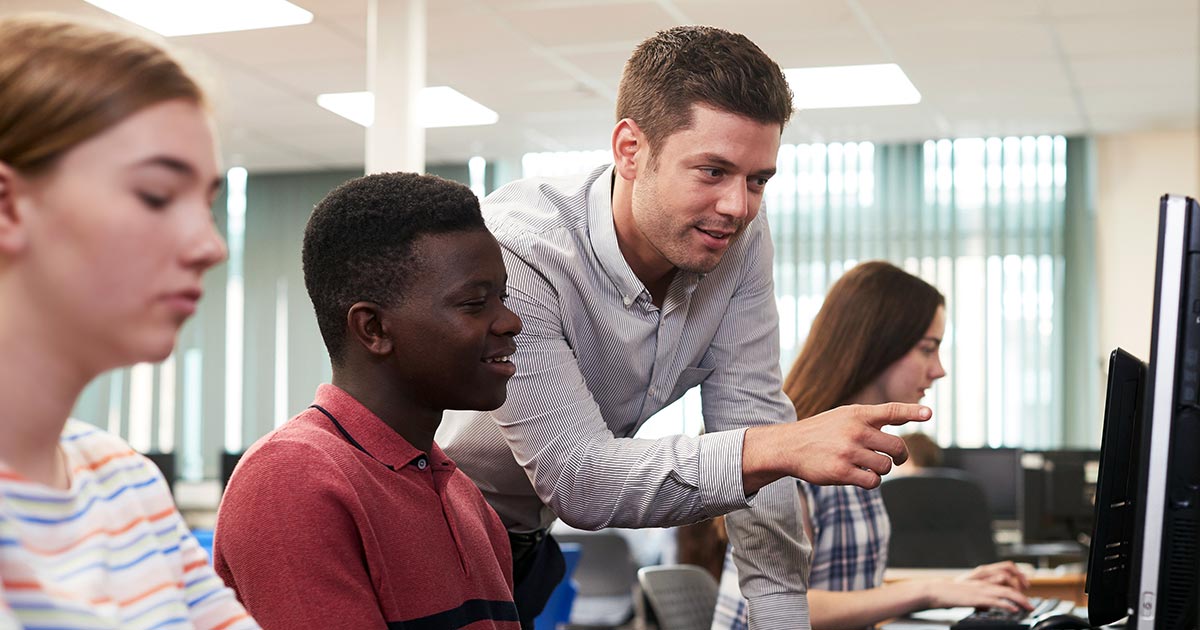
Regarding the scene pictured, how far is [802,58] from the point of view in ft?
18.2

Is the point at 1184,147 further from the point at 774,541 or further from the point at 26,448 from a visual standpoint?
the point at 26,448

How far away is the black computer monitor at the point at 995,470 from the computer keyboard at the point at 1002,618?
370 cm

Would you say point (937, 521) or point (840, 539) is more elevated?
point (840, 539)

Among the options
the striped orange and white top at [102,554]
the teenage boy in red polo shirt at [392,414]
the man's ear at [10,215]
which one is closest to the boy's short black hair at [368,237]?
the teenage boy in red polo shirt at [392,414]

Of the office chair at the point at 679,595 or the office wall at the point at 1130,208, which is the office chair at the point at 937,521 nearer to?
the office chair at the point at 679,595

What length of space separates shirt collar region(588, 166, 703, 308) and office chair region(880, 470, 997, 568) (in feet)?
10.5

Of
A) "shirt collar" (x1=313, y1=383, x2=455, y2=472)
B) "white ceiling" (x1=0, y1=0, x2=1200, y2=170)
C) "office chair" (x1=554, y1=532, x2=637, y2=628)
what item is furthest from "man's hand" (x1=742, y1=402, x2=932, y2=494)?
"office chair" (x1=554, y1=532, x2=637, y2=628)

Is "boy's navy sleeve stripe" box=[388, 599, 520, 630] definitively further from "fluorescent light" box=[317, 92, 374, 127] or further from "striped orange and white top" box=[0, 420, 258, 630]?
"fluorescent light" box=[317, 92, 374, 127]

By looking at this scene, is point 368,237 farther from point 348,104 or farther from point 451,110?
point 451,110

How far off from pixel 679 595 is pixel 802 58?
364cm

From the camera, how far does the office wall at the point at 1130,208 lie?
23.4ft

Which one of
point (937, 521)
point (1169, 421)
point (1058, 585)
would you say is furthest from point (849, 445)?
point (937, 521)

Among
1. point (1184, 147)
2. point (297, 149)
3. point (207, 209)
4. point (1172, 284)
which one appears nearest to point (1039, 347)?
point (1184, 147)

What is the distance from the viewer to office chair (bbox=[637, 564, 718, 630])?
7.66ft
